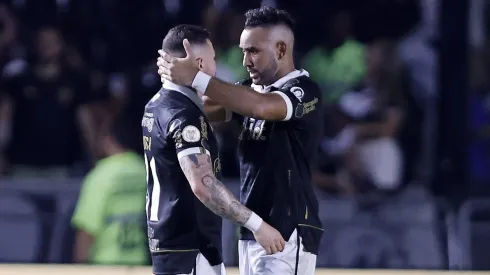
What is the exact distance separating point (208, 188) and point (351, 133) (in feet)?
14.5

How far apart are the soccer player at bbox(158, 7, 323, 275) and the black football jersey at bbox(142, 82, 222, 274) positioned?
237mm

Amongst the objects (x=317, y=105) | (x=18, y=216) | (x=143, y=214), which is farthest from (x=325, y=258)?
(x=317, y=105)

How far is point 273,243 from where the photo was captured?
4.03 metres

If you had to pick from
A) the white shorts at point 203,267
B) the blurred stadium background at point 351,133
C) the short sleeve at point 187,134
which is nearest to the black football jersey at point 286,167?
the white shorts at point 203,267

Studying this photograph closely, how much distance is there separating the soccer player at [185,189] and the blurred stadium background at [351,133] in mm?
3962

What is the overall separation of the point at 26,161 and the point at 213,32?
1.87 metres

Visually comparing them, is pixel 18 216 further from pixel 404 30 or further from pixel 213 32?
pixel 404 30

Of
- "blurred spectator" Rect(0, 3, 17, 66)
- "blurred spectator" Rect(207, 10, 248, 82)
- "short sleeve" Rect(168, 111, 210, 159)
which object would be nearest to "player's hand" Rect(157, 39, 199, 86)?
"short sleeve" Rect(168, 111, 210, 159)

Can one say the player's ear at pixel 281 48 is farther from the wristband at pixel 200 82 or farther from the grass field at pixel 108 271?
the grass field at pixel 108 271

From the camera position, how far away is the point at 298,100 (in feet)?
13.8

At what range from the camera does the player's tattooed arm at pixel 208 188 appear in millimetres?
3906

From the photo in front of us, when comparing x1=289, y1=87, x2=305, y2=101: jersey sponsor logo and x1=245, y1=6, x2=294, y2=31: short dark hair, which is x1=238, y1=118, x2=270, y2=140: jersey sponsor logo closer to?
x1=289, y1=87, x2=305, y2=101: jersey sponsor logo

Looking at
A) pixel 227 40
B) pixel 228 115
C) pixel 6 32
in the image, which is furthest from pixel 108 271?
pixel 228 115

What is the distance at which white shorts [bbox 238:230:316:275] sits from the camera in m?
4.20
